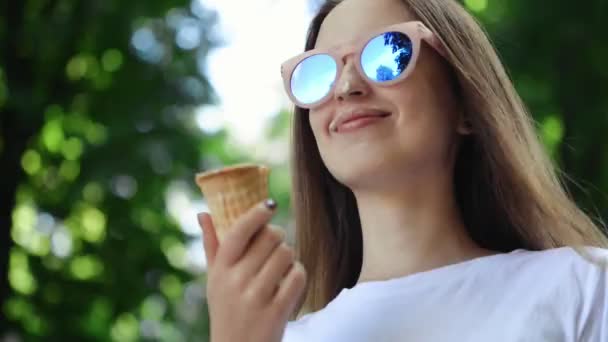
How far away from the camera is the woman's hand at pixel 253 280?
1.48m

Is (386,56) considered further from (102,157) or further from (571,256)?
(102,157)

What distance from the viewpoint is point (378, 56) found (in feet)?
5.99

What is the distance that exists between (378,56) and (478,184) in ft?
1.29

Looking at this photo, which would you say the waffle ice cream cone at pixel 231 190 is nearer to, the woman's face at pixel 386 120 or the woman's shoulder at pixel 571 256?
the woman's face at pixel 386 120

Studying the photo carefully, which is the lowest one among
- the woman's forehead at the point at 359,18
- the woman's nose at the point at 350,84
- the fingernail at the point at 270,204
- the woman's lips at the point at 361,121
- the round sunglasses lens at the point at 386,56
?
the fingernail at the point at 270,204

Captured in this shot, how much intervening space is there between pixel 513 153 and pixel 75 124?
311 centimetres

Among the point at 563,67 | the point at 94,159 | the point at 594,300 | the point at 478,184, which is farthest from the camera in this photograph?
the point at 94,159

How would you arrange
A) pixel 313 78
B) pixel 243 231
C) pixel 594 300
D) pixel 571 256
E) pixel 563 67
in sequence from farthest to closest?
pixel 563 67
pixel 313 78
pixel 571 256
pixel 594 300
pixel 243 231

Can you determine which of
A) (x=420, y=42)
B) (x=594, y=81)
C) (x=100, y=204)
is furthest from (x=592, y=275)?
(x=100, y=204)

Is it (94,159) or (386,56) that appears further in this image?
(94,159)

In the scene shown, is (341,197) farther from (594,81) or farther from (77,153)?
(77,153)

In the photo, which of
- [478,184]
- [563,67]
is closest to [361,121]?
[478,184]

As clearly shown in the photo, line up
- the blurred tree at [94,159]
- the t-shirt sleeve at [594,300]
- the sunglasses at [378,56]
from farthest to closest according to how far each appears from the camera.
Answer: the blurred tree at [94,159], the sunglasses at [378,56], the t-shirt sleeve at [594,300]

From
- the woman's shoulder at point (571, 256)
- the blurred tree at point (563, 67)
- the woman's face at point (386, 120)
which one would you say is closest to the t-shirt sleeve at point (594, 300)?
the woman's shoulder at point (571, 256)
